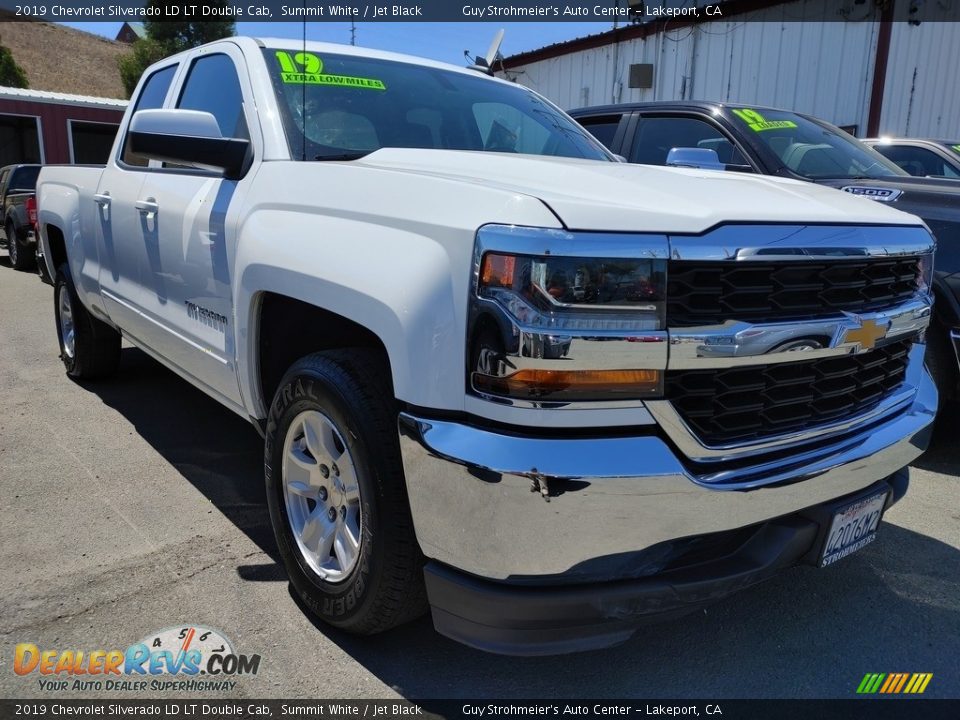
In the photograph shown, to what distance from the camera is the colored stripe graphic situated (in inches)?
89.4

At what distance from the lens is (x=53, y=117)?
829 inches

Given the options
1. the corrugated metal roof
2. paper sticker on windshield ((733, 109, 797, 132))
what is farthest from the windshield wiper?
the corrugated metal roof

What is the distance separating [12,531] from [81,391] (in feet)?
7.17

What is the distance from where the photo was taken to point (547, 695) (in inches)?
87.3

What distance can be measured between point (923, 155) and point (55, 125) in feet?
71.4

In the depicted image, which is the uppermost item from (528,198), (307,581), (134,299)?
(528,198)

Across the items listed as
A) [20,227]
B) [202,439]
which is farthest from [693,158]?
[20,227]

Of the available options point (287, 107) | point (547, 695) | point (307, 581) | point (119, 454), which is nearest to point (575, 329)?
point (547, 695)

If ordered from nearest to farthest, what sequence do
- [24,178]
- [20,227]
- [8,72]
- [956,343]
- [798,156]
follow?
[956,343] < [798,156] < [20,227] < [24,178] < [8,72]

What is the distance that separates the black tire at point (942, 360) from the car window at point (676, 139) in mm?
1541

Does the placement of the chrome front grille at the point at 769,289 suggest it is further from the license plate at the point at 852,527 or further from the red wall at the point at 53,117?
the red wall at the point at 53,117

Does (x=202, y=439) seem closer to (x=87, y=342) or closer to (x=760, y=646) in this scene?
(x=87, y=342)

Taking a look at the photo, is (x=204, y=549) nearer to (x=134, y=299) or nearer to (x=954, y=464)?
(x=134, y=299)

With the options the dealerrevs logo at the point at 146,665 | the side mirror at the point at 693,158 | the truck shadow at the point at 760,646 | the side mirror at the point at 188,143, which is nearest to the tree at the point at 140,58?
the side mirror at the point at 693,158
